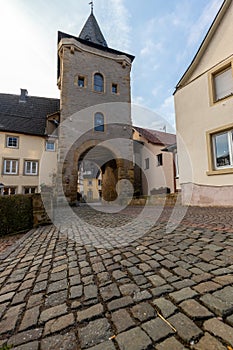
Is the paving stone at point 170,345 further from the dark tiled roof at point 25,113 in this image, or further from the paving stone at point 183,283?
the dark tiled roof at point 25,113

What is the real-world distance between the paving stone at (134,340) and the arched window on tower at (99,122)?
14.8 m

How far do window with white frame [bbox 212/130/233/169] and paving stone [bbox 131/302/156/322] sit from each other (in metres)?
6.66

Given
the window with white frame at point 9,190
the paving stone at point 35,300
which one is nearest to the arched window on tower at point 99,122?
the window with white frame at point 9,190

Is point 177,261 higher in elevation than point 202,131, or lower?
lower

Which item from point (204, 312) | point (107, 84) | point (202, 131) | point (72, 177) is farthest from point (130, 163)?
point (204, 312)

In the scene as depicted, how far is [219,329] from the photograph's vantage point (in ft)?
3.62

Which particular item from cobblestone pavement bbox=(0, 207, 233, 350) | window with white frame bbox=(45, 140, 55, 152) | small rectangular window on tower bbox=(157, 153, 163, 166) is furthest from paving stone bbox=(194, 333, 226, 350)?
window with white frame bbox=(45, 140, 55, 152)

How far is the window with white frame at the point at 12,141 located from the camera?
17464mm

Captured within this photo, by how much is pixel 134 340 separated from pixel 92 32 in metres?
23.6

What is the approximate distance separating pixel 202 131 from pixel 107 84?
460 inches

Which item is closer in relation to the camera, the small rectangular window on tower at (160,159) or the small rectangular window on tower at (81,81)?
the small rectangular window on tower at (81,81)

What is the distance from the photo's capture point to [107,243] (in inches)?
120

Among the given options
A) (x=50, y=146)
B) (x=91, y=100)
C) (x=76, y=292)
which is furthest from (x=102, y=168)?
(x=76, y=292)

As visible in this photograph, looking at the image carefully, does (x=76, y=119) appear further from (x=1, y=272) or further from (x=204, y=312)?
(x=204, y=312)
